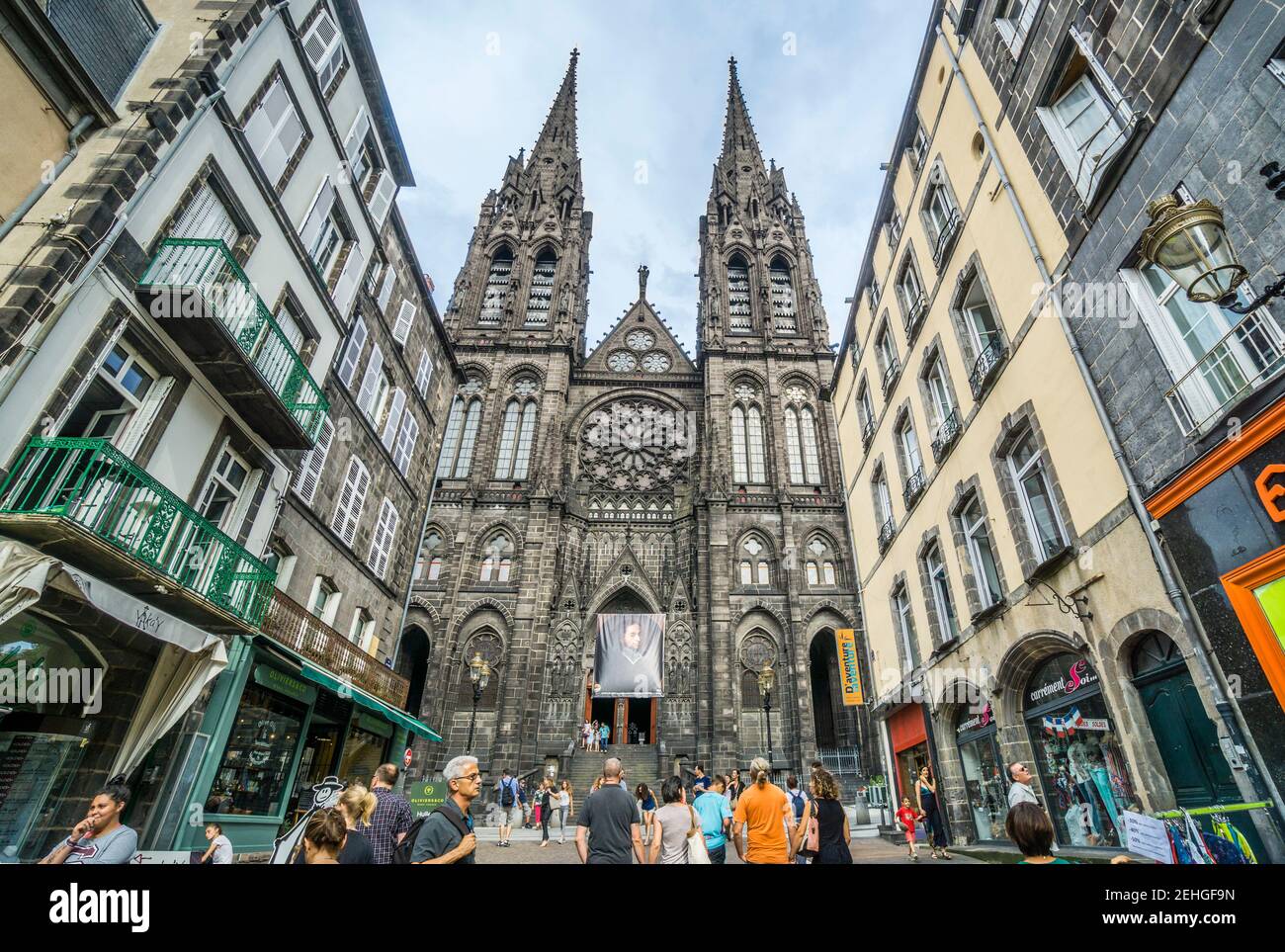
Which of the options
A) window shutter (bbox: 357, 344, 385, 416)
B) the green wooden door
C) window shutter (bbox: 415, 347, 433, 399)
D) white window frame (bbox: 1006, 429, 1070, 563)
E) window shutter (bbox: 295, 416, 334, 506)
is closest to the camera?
the green wooden door

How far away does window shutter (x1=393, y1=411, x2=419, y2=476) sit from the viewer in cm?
1606

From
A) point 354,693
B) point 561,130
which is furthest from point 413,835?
point 561,130

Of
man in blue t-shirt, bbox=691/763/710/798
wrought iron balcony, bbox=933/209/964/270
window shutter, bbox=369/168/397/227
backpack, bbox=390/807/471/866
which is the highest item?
window shutter, bbox=369/168/397/227

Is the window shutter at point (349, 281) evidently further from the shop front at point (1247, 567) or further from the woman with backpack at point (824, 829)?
the shop front at point (1247, 567)

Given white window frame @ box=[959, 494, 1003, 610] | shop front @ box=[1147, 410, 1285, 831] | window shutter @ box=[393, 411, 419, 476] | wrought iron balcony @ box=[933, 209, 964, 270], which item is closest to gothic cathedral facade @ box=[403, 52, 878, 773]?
window shutter @ box=[393, 411, 419, 476]

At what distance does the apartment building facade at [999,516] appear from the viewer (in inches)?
276

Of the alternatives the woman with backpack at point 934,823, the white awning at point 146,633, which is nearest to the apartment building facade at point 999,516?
the woman with backpack at point 934,823

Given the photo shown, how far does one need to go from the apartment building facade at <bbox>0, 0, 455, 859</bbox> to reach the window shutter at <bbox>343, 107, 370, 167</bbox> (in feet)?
0.85

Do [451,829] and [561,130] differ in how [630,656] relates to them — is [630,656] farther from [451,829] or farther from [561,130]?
[561,130]

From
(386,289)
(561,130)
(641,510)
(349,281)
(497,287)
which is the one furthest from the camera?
(561,130)

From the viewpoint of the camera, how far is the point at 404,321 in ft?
53.2

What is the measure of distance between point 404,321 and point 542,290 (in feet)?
81.9

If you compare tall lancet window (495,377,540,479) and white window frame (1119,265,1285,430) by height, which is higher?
tall lancet window (495,377,540,479)

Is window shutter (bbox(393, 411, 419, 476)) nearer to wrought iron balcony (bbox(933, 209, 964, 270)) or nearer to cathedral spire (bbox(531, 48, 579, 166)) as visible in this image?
wrought iron balcony (bbox(933, 209, 964, 270))
